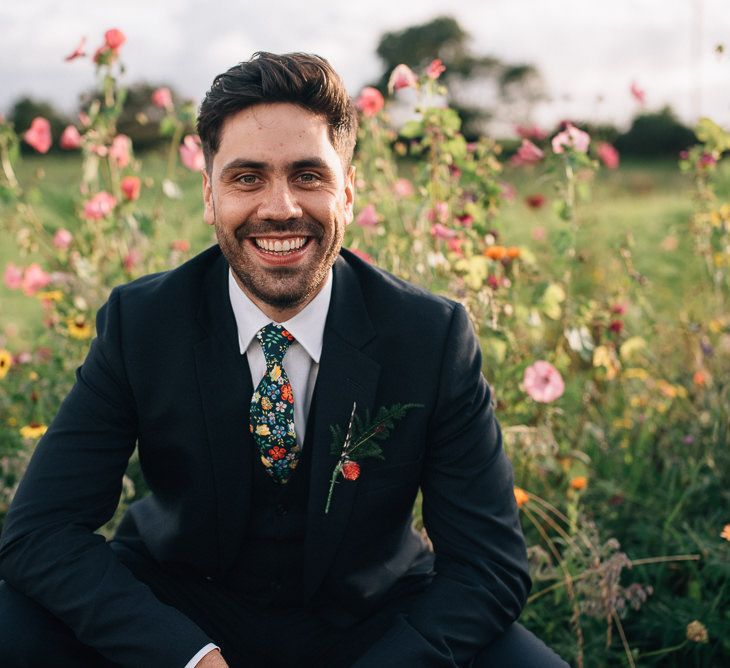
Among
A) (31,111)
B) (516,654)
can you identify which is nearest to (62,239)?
(516,654)

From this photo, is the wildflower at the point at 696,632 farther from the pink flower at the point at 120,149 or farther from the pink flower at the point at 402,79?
the pink flower at the point at 120,149

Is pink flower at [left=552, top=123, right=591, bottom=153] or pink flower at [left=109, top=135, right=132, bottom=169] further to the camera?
pink flower at [left=109, top=135, right=132, bottom=169]

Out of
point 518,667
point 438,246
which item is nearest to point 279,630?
point 518,667

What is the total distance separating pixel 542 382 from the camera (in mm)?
2678

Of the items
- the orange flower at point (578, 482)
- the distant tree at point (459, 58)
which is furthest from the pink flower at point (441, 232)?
the distant tree at point (459, 58)

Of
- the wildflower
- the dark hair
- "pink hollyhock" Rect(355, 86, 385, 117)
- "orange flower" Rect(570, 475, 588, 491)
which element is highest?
"pink hollyhock" Rect(355, 86, 385, 117)

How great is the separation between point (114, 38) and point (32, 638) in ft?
6.94

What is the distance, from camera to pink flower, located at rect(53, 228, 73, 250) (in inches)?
135

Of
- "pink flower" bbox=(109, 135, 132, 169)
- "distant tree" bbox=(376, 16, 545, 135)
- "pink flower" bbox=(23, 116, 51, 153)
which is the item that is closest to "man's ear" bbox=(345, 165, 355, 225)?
"pink flower" bbox=(109, 135, 132, 169)

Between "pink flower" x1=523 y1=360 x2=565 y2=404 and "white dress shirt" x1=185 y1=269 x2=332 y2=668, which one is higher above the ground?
"white dress shirt" x1=185 y1=269 x2=332 y2=668

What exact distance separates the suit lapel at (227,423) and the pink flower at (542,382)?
1048 millimetres

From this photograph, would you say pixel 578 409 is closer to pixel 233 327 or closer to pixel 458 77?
pixel 233 327

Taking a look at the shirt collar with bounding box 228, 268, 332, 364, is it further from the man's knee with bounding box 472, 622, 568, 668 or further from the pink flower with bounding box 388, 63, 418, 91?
the pink flower with bounding box 388, 63, 418, 91

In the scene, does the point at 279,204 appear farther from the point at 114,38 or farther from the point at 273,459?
the point at 114,38
